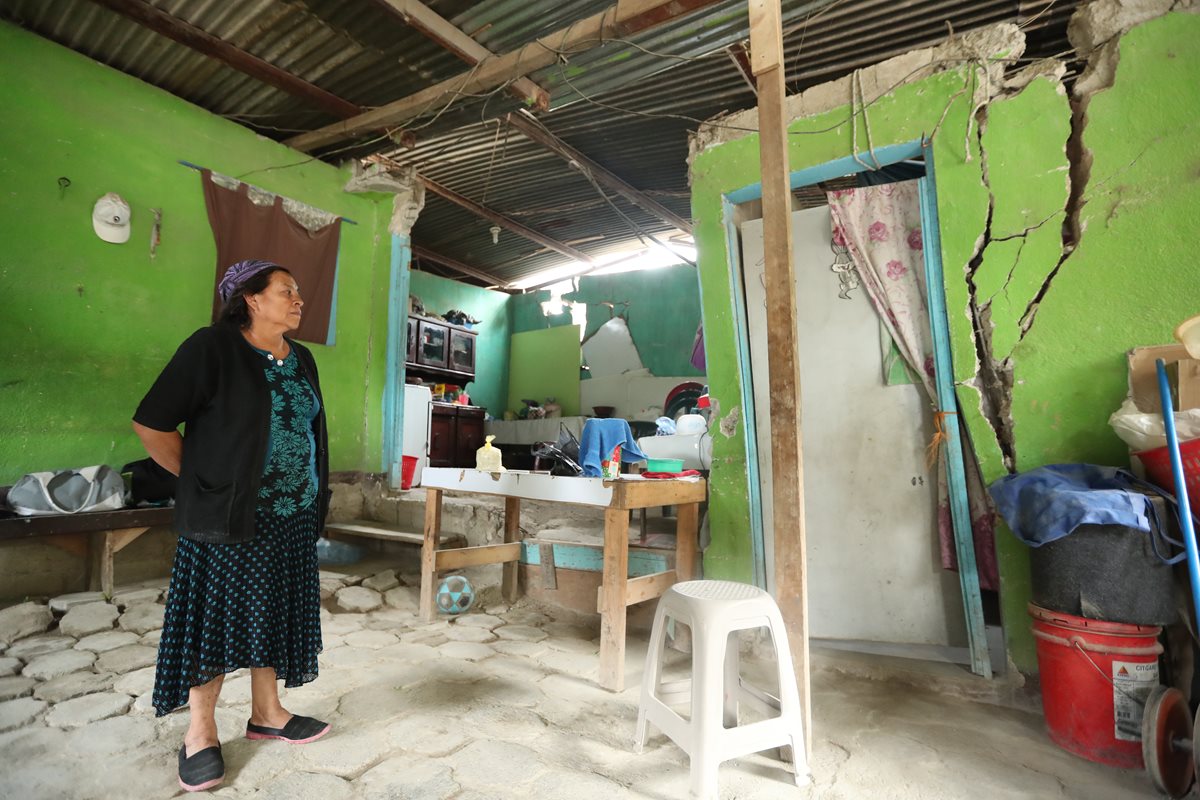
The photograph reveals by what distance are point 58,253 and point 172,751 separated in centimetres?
376

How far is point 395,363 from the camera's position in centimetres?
602

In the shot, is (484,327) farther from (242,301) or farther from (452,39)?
(242,301)

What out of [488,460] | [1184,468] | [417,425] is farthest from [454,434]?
[1184,468]

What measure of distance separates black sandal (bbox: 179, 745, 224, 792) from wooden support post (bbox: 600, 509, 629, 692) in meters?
A: 1.49

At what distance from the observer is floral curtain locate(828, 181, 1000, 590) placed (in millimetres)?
2848

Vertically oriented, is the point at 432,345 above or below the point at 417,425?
above

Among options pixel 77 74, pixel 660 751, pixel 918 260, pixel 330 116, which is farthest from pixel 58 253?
pixel 918 260

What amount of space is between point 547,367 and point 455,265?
2.39 metres

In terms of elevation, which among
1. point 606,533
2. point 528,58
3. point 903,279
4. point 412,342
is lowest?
point 606,533

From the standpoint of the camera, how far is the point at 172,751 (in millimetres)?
2031

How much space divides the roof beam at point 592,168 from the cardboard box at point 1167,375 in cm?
424

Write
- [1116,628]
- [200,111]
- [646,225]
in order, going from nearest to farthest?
1. [1116,628]
2. [200,111]
3. [646,225]

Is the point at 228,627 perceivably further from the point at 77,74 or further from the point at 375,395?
the point at 77,74

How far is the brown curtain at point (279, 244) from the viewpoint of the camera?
15.8ft
